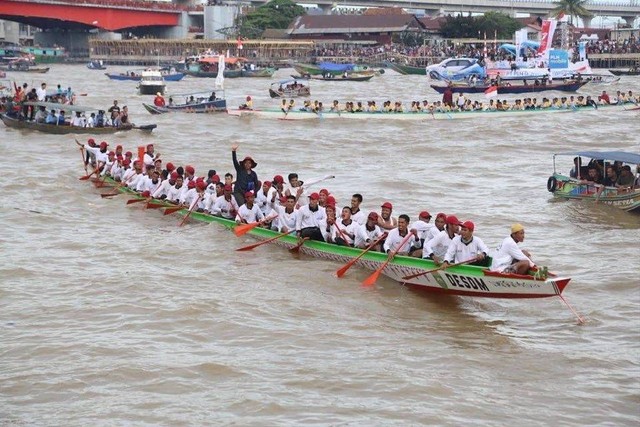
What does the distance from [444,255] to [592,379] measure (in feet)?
10.8

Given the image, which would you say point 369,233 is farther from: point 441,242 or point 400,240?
point 441,242

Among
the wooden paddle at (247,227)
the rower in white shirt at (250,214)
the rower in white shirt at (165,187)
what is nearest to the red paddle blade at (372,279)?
the wooden paddle at (247,227)

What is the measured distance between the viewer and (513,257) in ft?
47.0

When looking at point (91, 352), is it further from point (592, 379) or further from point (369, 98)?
point (369, 98)

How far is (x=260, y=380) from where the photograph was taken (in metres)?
12.8

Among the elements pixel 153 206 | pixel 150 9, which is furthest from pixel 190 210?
pixel 150 9

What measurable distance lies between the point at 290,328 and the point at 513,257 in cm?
321

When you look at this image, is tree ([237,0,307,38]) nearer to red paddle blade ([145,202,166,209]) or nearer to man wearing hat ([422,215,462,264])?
red paddle blade ([145,202,166,209])

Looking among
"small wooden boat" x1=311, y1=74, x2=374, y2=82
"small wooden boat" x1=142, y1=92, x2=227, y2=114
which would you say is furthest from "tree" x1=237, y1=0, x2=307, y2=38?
"small wooden boat" x1=142, y1=92, x2=227, y2=114

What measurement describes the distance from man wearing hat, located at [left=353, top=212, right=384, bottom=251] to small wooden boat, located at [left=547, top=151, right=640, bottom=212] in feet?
25.4

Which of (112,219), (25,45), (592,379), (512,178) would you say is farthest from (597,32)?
(592,379)

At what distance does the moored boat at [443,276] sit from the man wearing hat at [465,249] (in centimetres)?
15

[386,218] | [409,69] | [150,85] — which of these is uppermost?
[409,69]

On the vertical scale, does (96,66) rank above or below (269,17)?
below
